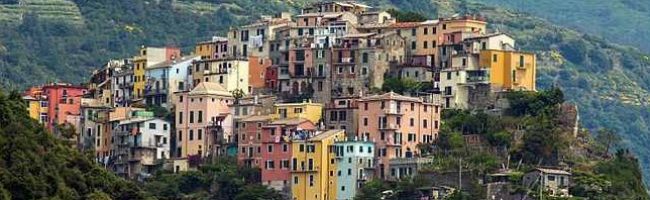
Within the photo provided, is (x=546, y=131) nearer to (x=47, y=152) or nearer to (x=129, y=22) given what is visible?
(x=47, y=152)

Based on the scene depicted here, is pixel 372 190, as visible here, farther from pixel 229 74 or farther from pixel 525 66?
pixel 229 74

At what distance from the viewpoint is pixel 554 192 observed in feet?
310

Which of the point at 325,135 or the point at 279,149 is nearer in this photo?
the point at 325,135

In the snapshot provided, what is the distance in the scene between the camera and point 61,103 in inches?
4210

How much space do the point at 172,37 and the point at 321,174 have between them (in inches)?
2497

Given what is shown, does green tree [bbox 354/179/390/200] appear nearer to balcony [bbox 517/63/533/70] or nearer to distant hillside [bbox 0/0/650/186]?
balcony [bbox 517/63/533/70]

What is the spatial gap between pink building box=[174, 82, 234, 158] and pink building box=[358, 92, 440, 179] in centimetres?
553

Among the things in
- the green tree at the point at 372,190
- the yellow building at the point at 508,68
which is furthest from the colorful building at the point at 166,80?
the green tree at the point at 372,190

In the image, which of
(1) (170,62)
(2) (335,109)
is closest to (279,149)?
(2) (335,109)

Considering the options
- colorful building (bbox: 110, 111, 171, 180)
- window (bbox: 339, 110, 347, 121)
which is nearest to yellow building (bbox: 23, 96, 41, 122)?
colorful building (bbox: 110, 111, 171, 180)

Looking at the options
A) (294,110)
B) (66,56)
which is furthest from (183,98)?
(66,56)

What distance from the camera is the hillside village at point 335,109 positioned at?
319 ft

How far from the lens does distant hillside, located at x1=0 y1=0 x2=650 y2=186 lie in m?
155

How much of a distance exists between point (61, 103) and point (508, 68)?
17459 mm
